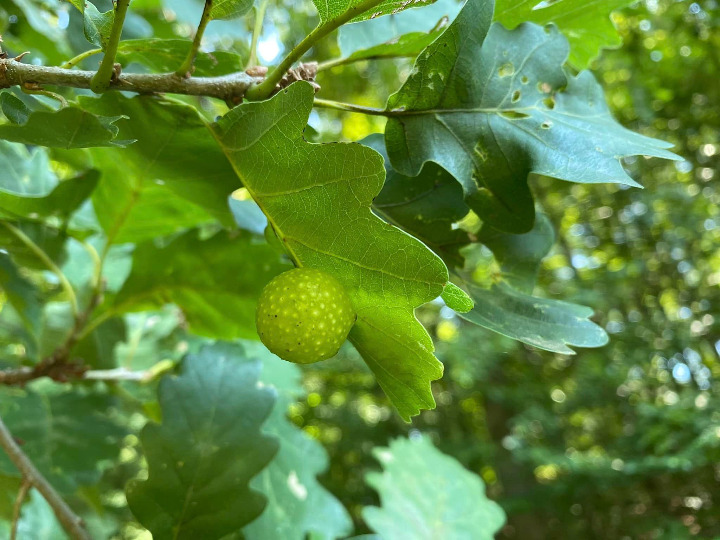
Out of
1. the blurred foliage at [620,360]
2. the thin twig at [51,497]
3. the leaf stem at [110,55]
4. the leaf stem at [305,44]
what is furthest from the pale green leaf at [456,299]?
the blurred foliage at [620,360]

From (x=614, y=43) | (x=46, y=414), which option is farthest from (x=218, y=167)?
(x=46, y=414)

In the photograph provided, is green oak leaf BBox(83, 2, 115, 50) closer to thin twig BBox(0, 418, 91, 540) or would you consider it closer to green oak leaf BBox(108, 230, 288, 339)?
green oak leaf BBox(108, 230, 288, 339)

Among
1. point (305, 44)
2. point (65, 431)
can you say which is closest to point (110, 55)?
point (305, 44)

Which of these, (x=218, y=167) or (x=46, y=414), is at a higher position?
(x=218, y=167)

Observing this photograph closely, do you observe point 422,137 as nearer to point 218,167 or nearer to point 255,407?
point 218,167

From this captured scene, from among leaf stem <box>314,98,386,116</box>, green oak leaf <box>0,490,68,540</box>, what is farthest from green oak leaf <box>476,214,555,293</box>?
green oak leaf <box>0,490,68,540</box>

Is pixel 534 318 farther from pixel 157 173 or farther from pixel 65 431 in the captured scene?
pixel 65 431

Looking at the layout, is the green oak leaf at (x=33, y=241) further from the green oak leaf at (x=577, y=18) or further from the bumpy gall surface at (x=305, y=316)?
the green oak leaf at (x=577, y=18)
